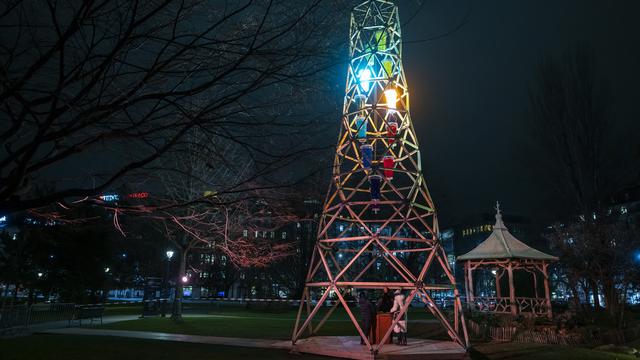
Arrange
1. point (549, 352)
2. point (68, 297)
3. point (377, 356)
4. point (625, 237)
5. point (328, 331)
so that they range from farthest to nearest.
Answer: point (68, 297) → point (625, 237) → point (328, 331) → point (549, 352) → point (377, 356)

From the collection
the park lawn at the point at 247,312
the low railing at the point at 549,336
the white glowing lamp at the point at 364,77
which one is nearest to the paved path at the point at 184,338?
the low railing at the point at 549,336

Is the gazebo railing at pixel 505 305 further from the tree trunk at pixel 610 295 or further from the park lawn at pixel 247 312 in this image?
the park lawn at pixel 247 312

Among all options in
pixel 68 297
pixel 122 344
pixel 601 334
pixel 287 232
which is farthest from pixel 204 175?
pixel 287 232

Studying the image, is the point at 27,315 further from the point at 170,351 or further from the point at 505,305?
the point at 505,305

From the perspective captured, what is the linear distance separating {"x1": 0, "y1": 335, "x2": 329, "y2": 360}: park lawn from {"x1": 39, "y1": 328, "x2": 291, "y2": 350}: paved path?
626 millimetres

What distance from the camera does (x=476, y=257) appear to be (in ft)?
63.1

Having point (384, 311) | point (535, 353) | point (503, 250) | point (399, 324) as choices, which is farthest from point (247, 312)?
point (535, 353)

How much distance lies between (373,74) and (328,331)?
10.2 meters

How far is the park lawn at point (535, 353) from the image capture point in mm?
11656

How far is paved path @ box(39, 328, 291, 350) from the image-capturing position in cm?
1342

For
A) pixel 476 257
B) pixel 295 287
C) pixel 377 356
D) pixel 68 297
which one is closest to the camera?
pixel 377 356

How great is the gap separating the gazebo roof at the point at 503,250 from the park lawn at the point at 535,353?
506cm

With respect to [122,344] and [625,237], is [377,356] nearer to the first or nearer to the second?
[122,344]

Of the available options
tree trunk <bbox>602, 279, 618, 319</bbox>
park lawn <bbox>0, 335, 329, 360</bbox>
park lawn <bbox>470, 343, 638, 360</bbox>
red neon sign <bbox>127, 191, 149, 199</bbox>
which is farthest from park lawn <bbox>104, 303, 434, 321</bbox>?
red neon sign <bbox>127, 191, 149, 199</bbox>
